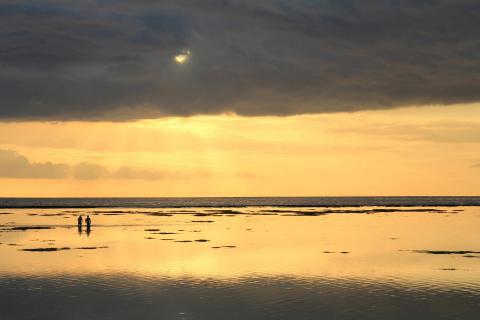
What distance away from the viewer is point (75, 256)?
4906 cm

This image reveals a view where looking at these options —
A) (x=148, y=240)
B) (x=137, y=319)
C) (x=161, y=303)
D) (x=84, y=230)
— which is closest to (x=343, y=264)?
(x=161, y=303)

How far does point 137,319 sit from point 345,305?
425 inches

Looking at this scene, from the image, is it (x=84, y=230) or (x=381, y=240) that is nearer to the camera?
(x=381, y=240)

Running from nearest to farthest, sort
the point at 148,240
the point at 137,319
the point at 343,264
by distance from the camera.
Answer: the point at 137,319 → the point at 343,264 → the point at 148,240

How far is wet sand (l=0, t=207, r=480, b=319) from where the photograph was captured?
29.1 m

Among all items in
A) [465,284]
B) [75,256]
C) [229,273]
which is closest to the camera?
[465,284]

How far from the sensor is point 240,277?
38.9 metres

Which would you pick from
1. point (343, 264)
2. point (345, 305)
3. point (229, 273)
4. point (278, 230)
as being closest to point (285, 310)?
point (345, 305)

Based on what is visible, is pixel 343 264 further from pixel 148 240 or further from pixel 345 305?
pixel 148 240

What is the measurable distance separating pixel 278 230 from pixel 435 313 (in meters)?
50.2

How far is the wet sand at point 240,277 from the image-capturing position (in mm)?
29145

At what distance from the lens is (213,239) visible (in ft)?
216

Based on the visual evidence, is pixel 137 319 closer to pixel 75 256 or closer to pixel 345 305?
pixel 345 305

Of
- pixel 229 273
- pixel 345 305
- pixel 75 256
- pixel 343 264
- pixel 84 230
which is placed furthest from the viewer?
pixel 84 230
